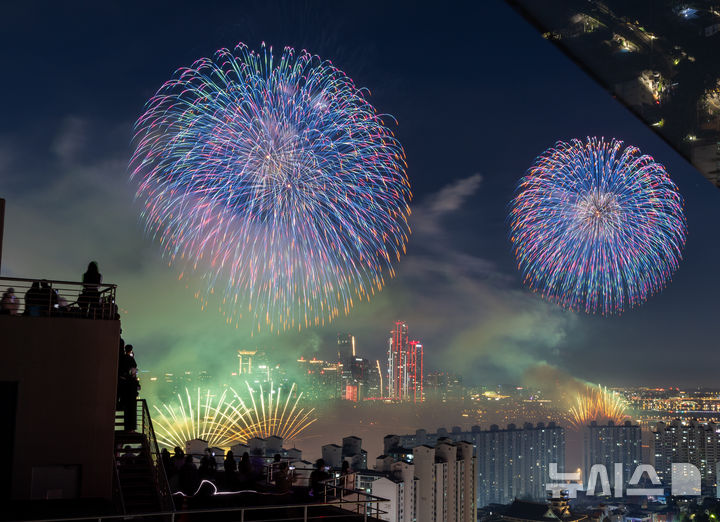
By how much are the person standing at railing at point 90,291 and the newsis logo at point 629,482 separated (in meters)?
72.8

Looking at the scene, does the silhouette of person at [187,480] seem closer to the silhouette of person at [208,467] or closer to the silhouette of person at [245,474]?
the silhouette of person at [208,467]

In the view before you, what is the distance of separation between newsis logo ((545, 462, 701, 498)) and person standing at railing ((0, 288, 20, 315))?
73871 mm

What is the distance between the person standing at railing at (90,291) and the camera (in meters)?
11.0

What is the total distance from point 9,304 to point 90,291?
121 cm

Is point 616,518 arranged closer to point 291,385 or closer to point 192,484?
point 291,385

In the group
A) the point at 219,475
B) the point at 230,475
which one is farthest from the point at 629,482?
the point at 230,475

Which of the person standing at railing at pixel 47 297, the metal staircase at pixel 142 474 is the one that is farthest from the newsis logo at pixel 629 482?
the person standing at railing at pixel 47 297

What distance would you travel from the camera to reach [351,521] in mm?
11297

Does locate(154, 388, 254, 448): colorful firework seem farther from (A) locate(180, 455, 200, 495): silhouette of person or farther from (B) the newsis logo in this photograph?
(B) the newsis logo

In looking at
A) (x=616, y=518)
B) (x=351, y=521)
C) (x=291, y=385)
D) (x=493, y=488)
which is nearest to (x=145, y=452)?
(x=351, y=521)

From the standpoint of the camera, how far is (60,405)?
10.3 metres

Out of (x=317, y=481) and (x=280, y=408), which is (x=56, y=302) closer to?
(x=317, y=481)

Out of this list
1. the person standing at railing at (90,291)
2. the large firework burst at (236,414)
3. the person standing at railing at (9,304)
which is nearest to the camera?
the person standing at railing at (9,304)

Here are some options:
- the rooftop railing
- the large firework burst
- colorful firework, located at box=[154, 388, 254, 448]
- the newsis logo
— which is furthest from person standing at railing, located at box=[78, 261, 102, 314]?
the newsis logo
